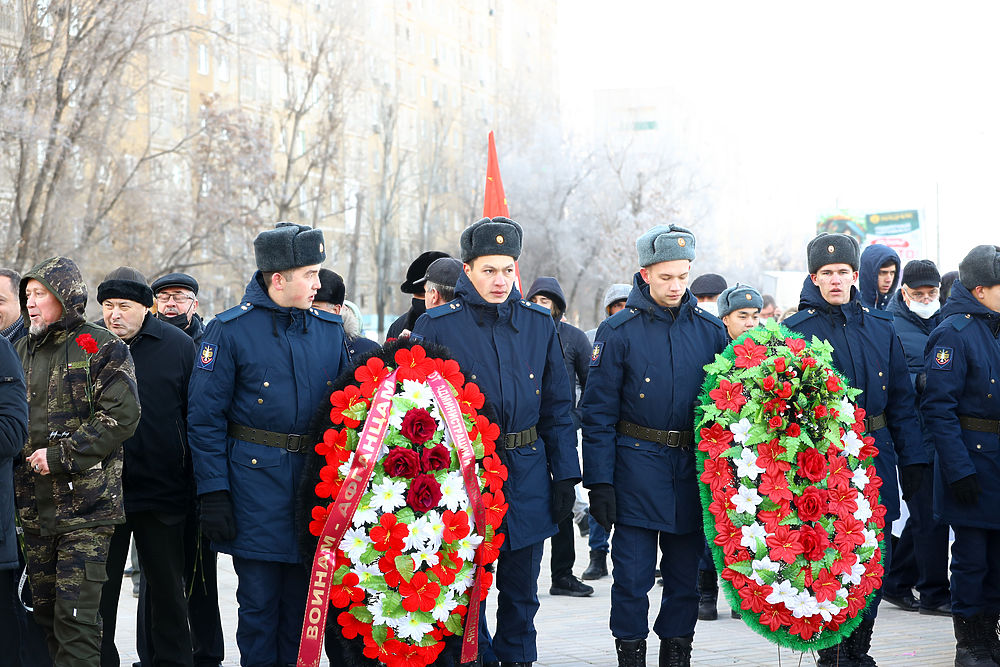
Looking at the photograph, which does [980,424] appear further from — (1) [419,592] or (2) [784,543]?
(1) [419,592]

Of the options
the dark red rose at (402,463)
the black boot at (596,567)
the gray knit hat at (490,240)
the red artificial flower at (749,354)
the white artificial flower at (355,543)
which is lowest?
the black boot at (596,567)

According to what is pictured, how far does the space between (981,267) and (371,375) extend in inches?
146

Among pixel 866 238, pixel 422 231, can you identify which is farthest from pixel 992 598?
pixel 422 231

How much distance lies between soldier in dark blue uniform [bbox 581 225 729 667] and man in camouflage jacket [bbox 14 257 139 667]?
2.38 metres

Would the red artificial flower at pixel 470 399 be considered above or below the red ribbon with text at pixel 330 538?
above

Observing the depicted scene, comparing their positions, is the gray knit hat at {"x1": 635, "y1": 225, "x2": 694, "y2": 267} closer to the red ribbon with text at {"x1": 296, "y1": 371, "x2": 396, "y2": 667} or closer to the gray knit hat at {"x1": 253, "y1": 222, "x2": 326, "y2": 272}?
the gray knit hat at {"x1": 253, "y1": 222, "x2": 326, "y2": 272}

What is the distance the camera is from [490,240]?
5.83m

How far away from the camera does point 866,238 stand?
27312 mm

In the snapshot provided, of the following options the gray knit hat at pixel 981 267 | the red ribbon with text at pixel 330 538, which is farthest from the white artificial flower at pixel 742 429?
the gray knit hat at pixel 981 267

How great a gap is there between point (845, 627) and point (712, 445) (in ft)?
3.66

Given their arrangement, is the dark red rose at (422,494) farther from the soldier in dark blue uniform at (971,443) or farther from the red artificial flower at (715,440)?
the soldier in dark blue uniform at (971,443)

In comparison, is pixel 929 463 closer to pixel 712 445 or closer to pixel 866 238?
pixel 712 445

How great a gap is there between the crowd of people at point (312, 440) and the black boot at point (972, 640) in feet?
0.04

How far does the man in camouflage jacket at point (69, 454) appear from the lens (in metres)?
5.46
